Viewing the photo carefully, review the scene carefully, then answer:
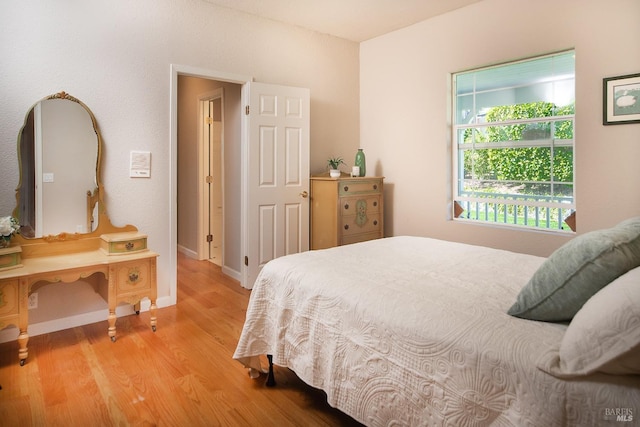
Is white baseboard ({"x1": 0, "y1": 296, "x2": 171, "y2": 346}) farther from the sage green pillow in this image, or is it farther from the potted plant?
the sage green pillow

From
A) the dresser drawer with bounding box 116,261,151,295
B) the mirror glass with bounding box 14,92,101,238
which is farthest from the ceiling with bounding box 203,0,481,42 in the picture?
the dresser drawer with bounding box 116,261,151,295

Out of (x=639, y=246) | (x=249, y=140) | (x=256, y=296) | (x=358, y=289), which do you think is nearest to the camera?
(x=639, y=246)

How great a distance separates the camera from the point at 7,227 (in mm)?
2652

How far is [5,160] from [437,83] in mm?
3821

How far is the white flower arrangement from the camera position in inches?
104

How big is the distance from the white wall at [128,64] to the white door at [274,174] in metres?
0.30

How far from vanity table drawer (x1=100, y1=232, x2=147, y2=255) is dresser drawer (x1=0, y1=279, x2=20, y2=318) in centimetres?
60

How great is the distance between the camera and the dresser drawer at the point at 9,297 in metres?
2.49

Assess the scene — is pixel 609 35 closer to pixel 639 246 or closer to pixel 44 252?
pixel 639 246

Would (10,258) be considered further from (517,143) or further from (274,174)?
(517,143)

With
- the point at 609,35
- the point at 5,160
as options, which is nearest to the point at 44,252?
the point at 5,160

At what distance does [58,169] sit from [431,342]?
299 centimetres

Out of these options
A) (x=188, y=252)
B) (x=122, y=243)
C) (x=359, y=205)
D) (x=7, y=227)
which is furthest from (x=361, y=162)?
(x=7, y=227)

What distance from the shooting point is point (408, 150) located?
458 cm
